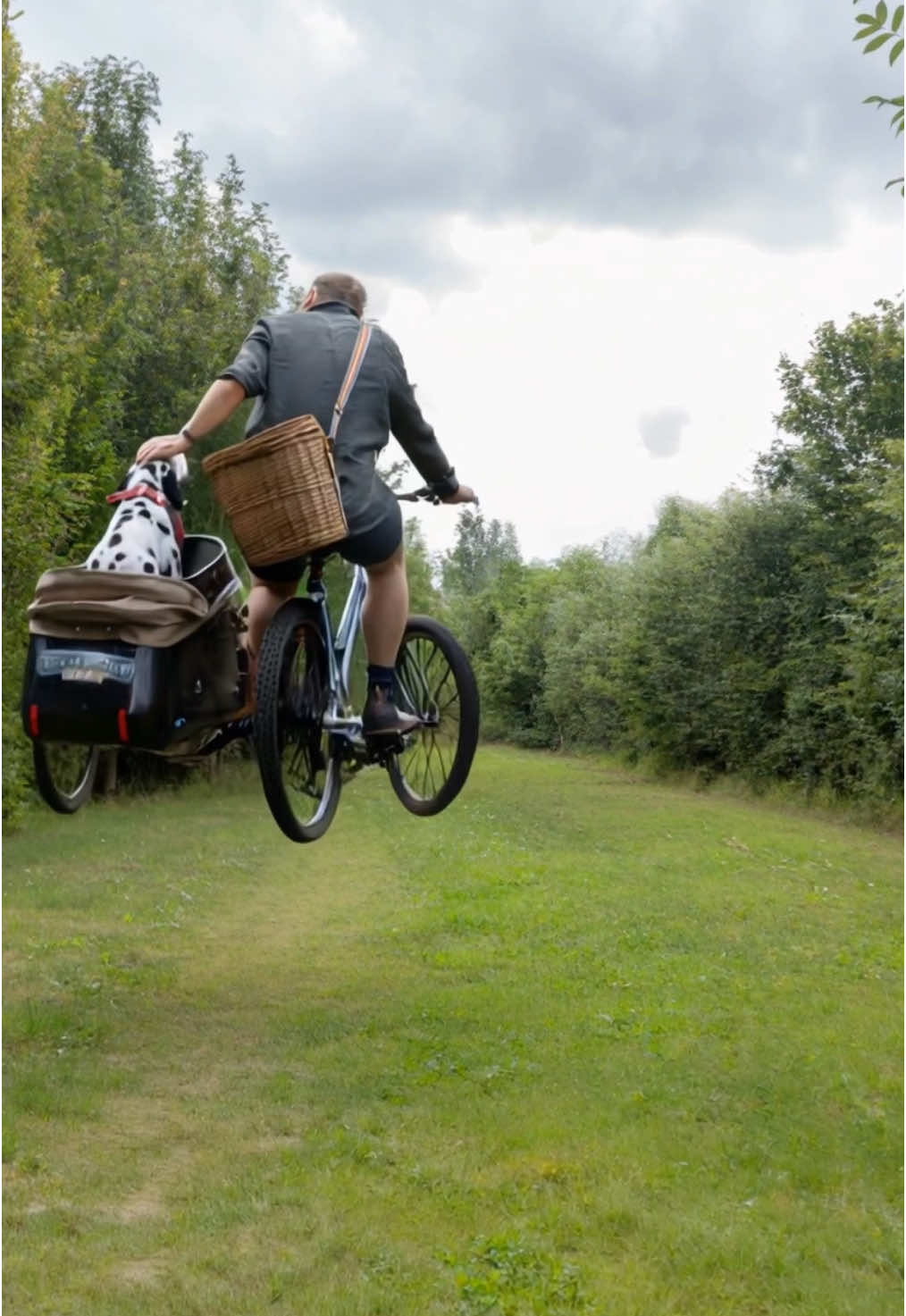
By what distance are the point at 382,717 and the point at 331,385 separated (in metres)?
0.95

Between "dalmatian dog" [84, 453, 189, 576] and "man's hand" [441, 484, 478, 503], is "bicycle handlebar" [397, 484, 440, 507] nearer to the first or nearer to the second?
"man's hand" [441, 484, 478, 503]

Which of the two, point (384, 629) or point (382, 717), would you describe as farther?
point (384, 629)

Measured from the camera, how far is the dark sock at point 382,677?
14.1ft

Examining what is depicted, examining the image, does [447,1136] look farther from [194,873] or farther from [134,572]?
[194,873]

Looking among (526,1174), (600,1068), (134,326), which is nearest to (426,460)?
(526,1174)

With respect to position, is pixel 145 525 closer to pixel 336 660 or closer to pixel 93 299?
pixel 336 660

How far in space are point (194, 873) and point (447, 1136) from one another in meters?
9.35

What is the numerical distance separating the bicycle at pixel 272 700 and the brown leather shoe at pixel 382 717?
0.04 metres

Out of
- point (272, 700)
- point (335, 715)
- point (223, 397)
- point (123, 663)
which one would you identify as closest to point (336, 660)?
point (335, 715)

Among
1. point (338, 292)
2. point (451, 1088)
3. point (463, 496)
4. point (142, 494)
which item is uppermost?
point (338, 292)

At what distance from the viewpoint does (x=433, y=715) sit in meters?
4.67

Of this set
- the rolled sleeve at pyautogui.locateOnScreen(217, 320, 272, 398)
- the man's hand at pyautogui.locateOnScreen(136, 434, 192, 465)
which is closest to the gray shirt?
the rolled sleeve at pyautogui.locateOnScreen(217, 320, 272, 398)

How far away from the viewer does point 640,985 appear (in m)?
13.1

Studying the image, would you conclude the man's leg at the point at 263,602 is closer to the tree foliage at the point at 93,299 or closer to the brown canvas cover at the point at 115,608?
the brown canvas cover at the point at 115,608
